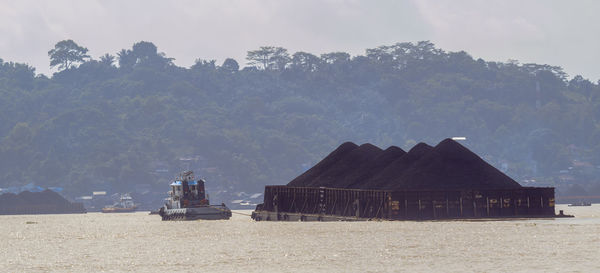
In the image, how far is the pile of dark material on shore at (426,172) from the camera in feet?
271

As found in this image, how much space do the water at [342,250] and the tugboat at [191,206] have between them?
29.5m

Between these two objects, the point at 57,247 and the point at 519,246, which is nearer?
the point at 519,246

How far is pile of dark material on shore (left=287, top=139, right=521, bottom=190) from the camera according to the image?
82.8m

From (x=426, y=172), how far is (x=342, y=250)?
3253 centimetres

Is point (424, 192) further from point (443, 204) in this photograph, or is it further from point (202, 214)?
point (202, 214)

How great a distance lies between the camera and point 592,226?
7019 centimetres

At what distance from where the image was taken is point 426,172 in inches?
3302

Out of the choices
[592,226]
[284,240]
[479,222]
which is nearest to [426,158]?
[479,222]

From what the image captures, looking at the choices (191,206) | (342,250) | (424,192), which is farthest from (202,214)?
(342,250)

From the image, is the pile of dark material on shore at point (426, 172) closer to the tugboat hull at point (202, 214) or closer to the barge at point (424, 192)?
the barge at point (424, 192)

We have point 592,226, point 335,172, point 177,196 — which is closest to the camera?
point 592,226

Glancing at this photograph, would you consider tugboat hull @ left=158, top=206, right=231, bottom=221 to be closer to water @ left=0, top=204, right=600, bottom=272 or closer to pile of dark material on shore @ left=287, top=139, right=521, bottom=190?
pile of dark material on shore @ left=287, top=139, right=521, bottom=190

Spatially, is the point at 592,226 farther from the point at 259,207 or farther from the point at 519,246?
the point at 259,207

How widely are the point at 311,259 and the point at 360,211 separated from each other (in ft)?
118
